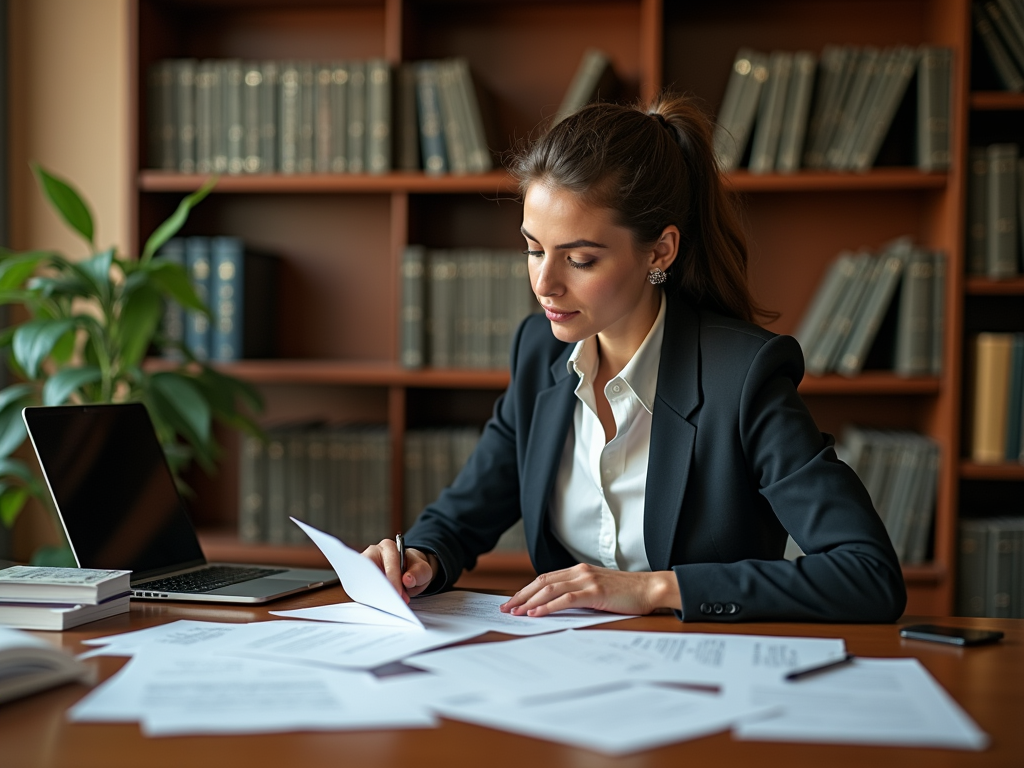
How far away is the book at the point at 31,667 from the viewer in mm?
933

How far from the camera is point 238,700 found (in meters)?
0.92

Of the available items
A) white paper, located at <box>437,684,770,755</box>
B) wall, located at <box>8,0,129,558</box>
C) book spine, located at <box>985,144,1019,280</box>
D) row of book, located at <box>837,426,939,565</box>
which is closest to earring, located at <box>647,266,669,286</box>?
white paper, located at <box>437,684,770,755</box>

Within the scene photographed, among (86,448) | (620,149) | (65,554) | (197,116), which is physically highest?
(197,116)

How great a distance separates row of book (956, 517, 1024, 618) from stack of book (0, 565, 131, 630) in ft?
6.67

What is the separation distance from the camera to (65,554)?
2.25m

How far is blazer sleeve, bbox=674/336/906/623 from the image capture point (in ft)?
4.07

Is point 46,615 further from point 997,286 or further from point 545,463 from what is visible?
point 997,286

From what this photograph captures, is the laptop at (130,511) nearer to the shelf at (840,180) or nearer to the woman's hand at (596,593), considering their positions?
the woman's hand at (596,593)

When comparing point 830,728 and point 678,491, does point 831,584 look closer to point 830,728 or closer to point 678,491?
point 678,491

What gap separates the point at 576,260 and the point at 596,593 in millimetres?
501

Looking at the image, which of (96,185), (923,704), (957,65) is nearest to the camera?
(923,704)

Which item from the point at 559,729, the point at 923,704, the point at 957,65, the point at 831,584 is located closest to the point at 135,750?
the point at 559,729

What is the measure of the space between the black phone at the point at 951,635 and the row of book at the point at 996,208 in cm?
151

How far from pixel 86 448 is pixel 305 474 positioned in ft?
4.06
